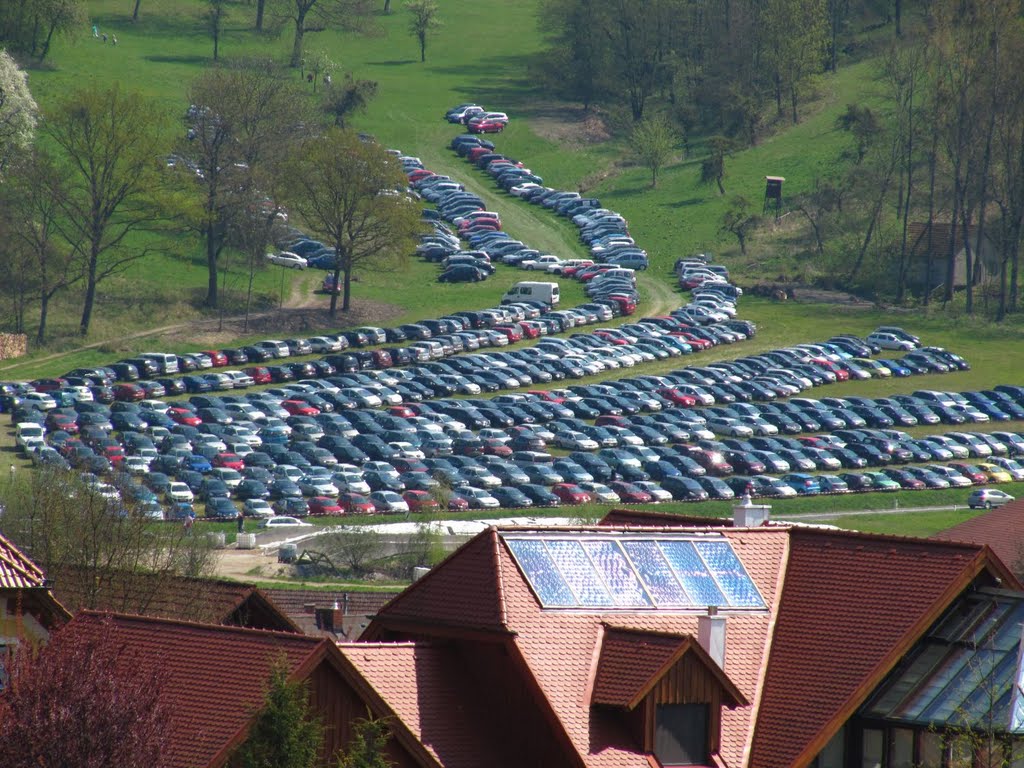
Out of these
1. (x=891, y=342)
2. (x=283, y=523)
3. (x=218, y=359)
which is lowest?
(x=218, y=359)

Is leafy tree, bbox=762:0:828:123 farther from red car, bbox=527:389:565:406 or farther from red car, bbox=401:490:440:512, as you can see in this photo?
red car, bbox=401:490:440:512

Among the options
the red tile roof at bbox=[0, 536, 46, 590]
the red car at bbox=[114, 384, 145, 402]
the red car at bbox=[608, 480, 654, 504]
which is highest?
the red tile roof at bbox=[0, 536, 46, 590]

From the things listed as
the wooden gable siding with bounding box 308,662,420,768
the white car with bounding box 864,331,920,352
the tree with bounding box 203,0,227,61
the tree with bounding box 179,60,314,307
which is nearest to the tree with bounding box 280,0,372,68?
the tree with bounding box 203,0,227,61

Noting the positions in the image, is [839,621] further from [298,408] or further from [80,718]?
[298,408]

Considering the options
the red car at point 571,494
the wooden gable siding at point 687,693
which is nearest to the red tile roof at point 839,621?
the wooden gable siding at point 687,693

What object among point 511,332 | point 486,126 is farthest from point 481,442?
point 486,126

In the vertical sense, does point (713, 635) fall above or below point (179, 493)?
above
